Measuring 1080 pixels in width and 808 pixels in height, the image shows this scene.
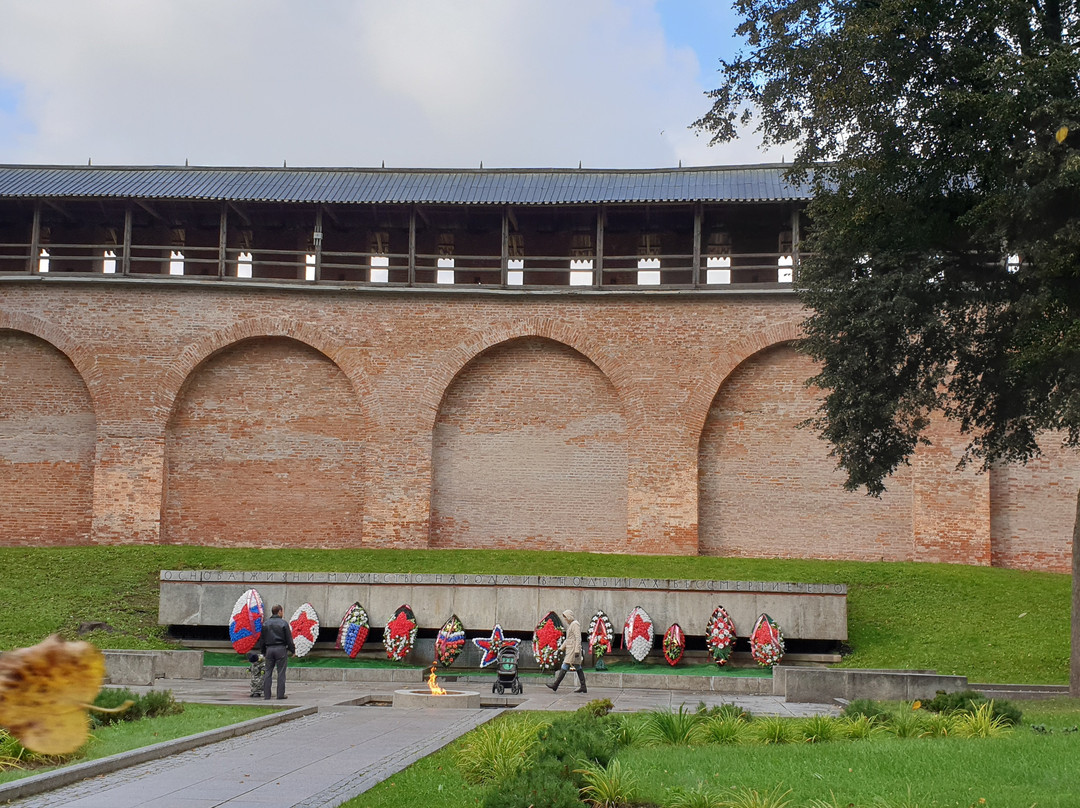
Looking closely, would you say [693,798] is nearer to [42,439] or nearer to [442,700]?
[442,700]

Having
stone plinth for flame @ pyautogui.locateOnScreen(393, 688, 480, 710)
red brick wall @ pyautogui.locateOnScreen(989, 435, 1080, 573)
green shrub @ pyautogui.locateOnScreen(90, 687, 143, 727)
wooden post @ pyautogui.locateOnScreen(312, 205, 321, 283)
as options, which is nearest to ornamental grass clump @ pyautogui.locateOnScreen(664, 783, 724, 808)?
green shrub @ pyautogui.locateOnScreen(90, 687, 143, 727)

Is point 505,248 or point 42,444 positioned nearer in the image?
point 42,444

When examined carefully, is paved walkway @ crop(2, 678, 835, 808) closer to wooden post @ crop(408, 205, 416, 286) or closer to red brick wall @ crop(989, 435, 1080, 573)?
red brick wall @ crop(989, 435, 1080, 573)

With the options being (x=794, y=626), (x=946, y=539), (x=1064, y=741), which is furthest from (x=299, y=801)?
(x=946, y=539)

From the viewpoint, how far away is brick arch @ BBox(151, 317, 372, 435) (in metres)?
25.7

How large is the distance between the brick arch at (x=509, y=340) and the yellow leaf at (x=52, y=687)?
22383mm

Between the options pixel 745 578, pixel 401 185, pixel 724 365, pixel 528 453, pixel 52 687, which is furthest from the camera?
pixel 401 185

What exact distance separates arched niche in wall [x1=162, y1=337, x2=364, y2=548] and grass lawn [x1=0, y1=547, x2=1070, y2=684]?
208 centimetres

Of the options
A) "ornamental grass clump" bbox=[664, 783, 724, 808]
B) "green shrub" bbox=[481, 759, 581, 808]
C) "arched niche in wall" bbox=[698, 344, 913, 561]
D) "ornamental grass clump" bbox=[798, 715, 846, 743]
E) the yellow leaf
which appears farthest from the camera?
"arched niche in wall" bbox=[698, 344, 913, 561]

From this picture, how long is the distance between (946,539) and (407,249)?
1457 centimetres

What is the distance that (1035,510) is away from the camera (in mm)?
24812

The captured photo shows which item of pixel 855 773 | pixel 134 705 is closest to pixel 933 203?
pixel 855 773

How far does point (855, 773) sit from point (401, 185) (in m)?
21.7

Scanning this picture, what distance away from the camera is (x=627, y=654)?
62.3 feet
